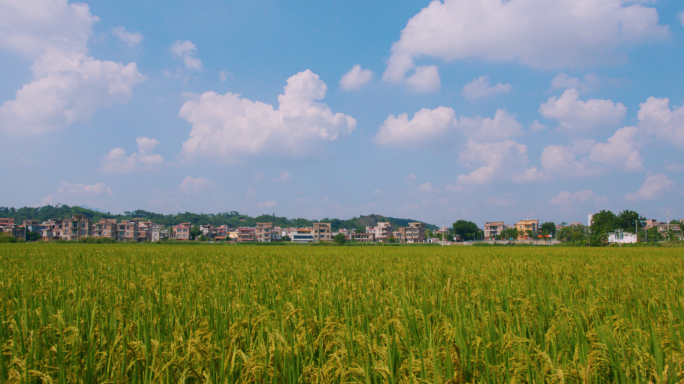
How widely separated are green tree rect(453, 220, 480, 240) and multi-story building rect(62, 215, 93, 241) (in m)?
135

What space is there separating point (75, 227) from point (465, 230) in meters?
141

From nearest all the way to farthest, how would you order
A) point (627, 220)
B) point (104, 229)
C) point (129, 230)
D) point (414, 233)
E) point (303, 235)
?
point (627, 220), point (104, 229), point (129, 230), point (303, 235), point (414, 233)

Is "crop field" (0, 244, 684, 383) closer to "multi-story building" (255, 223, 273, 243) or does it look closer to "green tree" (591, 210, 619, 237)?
"green tree" (591, 210, 619, 237)

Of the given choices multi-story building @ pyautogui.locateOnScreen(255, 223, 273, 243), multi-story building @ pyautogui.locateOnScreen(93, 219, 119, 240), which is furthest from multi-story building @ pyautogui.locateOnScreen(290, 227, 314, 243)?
multi-story building @ pyautogui.locateOnScreen(93, 219, 119, 240)

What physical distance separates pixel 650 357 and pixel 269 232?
142 meters

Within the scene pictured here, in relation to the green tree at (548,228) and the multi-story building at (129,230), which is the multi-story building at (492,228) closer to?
the green tree at (548,228)

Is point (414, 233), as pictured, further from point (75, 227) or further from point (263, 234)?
point (75, 227)

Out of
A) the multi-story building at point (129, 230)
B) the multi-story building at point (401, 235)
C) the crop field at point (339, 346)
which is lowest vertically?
the multi-story building at point (401, 235)

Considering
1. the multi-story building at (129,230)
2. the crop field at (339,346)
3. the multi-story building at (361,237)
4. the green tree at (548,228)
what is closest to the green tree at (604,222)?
the green tree at (548,228)

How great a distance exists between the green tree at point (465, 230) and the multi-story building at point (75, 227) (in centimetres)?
13465

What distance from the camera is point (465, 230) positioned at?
138m

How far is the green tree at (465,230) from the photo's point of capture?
13788cm

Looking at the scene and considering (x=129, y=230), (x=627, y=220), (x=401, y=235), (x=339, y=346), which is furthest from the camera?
(x=401, y=235)

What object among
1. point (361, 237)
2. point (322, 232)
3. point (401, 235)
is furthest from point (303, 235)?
point (401, 235)
